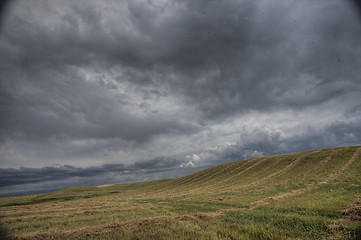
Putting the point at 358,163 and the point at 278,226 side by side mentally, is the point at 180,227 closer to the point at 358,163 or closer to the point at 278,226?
the point at 278,226

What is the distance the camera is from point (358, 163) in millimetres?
39625

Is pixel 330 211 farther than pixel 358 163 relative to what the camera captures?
No

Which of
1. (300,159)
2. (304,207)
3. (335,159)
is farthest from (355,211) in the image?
(300,159)

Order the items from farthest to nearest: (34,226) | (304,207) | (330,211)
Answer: (34,226) → (304,207) → (330,211)

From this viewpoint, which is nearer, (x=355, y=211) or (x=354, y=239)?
(x=354, y=239)

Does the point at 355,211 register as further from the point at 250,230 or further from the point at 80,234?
the point at 80,234

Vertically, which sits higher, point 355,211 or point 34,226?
point 355,211

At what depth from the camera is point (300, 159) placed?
191 ft

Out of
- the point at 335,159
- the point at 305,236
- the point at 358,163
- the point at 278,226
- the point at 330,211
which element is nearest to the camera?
the point at 305,236

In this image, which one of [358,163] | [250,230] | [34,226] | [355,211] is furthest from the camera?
[358,163]

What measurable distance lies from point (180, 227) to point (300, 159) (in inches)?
2416

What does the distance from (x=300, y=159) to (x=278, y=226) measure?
57.6m

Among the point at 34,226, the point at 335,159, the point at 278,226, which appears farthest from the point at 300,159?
the point at 34,226

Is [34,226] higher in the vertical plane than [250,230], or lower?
lower
